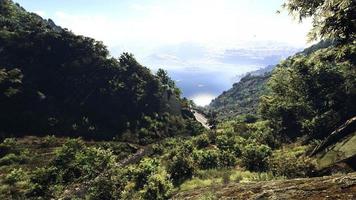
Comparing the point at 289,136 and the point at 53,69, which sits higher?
the point at 53,69

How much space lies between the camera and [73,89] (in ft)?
355

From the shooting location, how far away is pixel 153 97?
11750 centimetres

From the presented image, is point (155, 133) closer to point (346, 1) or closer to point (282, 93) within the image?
point (282, 93)

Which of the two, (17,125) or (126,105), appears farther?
(126,105)

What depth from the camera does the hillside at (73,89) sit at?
3767 inches

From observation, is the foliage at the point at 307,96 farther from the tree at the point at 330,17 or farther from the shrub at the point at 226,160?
the tree at the point at 330,17

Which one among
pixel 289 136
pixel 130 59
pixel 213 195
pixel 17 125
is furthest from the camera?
pixel 130 59

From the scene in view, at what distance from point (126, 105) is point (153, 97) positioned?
10269 millimetres

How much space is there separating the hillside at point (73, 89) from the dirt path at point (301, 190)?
83860mm

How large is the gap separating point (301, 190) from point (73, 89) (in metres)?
103

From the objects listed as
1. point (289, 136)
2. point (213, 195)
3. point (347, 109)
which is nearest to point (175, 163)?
point (213, 195)

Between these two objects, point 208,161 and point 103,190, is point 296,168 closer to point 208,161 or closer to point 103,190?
point 103,190

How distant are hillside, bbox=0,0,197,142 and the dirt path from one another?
83.9 m

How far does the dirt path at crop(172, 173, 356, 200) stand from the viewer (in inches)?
385
